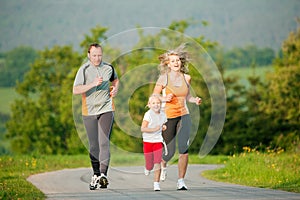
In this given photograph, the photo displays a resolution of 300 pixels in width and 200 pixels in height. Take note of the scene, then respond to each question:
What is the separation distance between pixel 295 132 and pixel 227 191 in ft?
150

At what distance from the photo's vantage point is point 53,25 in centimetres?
17550

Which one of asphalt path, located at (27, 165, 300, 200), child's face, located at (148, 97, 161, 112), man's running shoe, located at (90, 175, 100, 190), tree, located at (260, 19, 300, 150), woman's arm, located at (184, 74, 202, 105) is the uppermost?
tree, located at (260, 19, 300, 150)

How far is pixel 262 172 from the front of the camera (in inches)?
504

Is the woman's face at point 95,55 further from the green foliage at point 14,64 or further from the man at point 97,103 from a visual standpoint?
the green foliage at point 14,64

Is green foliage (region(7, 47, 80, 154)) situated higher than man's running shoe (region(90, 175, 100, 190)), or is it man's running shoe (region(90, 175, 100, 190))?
green foliage (region(7, 47, 80, 154))

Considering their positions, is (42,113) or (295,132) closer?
(295,132)

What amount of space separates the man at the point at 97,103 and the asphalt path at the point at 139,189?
0.45 metres

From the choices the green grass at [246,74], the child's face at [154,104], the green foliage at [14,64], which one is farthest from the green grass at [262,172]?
the green foliage at [14,64]

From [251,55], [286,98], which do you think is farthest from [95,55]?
[251,55]

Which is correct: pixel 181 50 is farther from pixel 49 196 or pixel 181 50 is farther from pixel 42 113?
pixel 42 113

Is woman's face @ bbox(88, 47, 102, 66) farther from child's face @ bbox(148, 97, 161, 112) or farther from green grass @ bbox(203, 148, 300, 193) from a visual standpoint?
green grass @ bbox(203, 148, 300, 193)

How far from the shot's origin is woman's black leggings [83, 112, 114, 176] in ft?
34.9

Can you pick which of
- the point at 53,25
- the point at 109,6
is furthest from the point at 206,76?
the point at 109,6

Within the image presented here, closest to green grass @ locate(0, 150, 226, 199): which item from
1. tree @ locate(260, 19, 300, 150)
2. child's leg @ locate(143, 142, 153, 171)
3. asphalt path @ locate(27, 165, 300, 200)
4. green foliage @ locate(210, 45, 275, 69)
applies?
asphalt path @ locate(27, 165, 300, 200)
